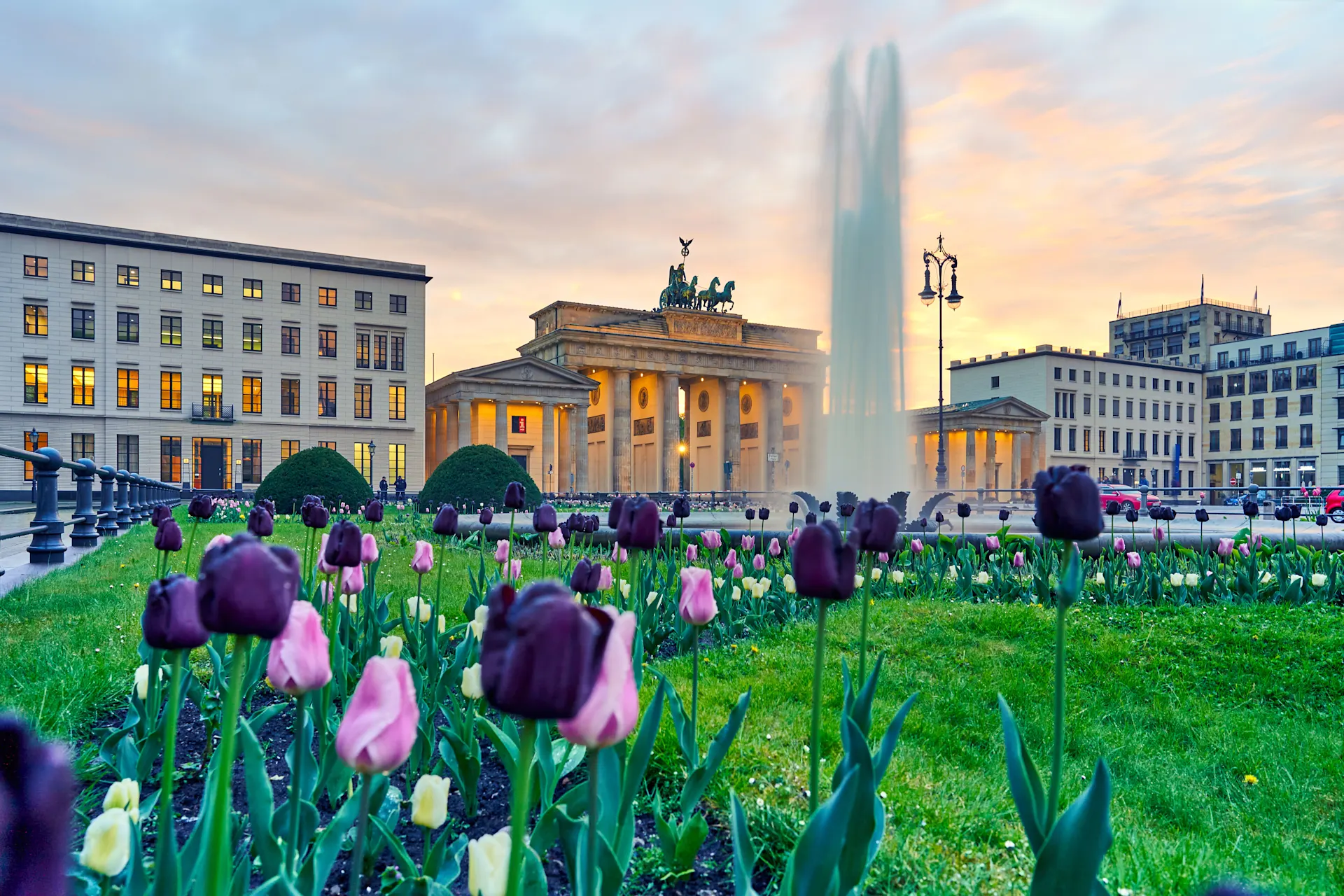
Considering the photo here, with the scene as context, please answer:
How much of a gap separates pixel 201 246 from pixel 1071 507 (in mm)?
54761

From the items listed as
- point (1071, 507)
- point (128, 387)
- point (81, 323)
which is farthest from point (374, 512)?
point (81, 323)

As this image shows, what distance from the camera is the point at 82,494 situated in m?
12.2

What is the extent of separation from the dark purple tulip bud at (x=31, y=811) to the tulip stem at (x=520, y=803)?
470 mm

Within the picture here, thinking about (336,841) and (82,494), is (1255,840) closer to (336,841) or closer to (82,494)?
(336,841)

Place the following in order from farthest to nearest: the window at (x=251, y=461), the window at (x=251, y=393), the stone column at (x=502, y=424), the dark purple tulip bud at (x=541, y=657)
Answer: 1. the stone column at (x=502, y=424)
2. the window at (x=251, y=393)
3. the window at (x=251, y=461)
4. the dark purple tulip bud at (x=541, y=657)

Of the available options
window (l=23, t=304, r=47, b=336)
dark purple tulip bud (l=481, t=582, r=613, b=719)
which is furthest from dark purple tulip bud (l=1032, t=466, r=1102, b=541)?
window (l=23, t=304, r=47, b=336)

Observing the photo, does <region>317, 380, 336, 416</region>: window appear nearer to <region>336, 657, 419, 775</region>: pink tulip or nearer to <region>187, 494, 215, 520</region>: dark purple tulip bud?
<region>187, 494, 215, 520</region>: dark purple tulip bud

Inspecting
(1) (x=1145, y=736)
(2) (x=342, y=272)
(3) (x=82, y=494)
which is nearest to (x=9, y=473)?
(2) (x=342, y=272)

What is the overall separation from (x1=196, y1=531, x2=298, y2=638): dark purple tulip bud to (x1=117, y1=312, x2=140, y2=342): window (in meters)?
55.1

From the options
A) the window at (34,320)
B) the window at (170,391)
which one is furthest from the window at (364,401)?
the window at (34,320)

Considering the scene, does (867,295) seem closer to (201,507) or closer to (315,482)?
(315,482)

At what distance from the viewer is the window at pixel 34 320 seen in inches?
1820

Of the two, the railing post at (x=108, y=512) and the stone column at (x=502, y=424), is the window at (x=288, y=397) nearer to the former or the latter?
the stone column at (x=502, y=424)

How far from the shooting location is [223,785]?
107 cm
